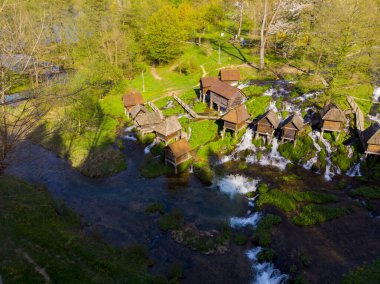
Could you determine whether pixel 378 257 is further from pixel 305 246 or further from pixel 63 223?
pixel 63 223

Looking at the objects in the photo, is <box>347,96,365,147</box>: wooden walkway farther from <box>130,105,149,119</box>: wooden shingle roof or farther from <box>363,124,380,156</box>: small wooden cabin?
<box>130,105,149,119</box>: wooden shingle roof

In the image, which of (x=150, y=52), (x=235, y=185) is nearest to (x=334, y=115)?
(x=235, y=185)

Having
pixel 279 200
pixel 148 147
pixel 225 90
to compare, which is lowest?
pixel 279 200

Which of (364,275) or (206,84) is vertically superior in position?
(206,84)

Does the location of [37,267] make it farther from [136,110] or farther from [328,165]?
[328,165]

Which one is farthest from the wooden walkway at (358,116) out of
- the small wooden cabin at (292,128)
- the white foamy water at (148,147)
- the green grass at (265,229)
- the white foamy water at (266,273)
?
the white foamy water at (148,147)

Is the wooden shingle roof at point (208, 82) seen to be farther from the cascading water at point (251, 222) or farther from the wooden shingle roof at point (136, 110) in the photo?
the cascading water at point (251, 222)

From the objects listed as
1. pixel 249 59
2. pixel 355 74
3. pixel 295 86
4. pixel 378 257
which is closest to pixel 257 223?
pixel 378 257
